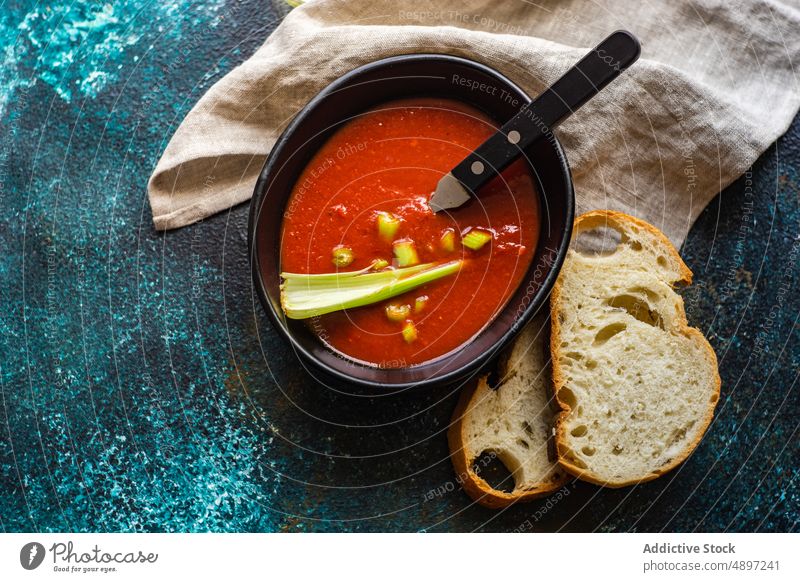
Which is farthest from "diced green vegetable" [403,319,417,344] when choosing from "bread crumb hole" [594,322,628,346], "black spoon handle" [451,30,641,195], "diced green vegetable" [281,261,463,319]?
"bread crumb hole" [594,322,628,346]

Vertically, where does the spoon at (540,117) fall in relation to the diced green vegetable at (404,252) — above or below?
above

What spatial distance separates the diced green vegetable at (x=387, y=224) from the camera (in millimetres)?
2482

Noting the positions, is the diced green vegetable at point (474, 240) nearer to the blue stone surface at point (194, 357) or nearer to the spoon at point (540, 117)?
the spoon at point (540, 117)

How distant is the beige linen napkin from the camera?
2.82 m

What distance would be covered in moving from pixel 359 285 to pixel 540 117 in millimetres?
833

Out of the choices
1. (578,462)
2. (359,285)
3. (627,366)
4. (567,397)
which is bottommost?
(578,462)

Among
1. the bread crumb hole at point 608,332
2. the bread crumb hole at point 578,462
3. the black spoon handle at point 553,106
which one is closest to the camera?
the black spoon handle at point 553,106

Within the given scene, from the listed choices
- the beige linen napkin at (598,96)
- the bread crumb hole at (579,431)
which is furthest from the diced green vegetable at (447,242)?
the bread crumb hole at (579,431)

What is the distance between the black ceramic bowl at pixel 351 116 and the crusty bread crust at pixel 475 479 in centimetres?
30

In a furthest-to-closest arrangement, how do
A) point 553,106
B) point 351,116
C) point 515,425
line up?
point 515,425 → point 351,116 → point 553,106

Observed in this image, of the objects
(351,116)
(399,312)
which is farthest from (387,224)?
(351,116)

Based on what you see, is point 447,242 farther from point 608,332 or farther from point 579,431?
point 579,431

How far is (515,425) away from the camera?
280 cm

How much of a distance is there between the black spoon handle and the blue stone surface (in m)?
0.85
